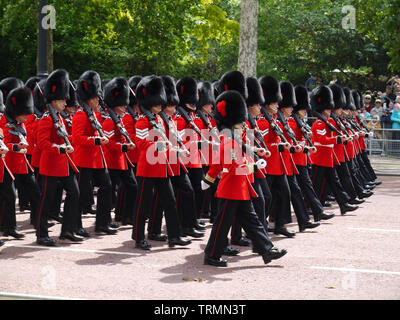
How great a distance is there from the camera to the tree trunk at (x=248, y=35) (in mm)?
17125

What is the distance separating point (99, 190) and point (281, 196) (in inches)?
80.0

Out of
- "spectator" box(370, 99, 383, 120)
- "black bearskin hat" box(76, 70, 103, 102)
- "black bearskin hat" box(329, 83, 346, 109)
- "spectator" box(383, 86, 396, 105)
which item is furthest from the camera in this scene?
"spectator" box(383, 86, 396, 105)

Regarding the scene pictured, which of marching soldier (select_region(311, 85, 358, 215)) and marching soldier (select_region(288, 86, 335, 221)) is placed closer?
marching soldier (select_region(288, 86, 335, 221))

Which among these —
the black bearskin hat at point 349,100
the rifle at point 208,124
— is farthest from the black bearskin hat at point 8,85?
the black bearskin hat at point 349,100

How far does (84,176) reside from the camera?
8.80m

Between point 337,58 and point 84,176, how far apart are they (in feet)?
62.6

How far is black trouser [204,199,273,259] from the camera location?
23.4ft

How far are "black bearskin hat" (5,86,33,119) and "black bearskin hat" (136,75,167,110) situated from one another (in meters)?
1.20

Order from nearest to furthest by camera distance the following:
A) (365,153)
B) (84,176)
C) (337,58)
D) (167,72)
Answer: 1. (84,176)
2. (365,153)
3. (167,72)
4. (337,58)

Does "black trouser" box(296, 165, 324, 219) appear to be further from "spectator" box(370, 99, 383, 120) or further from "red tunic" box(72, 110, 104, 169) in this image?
"spectator" box(370, 99, 383, 120)

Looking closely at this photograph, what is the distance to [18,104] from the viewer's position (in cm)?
838

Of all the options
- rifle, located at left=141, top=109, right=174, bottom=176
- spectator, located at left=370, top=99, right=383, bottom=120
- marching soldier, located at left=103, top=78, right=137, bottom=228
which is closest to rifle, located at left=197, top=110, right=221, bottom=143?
marching soldier, located at left=103, top=78, right=137, bottom=228
